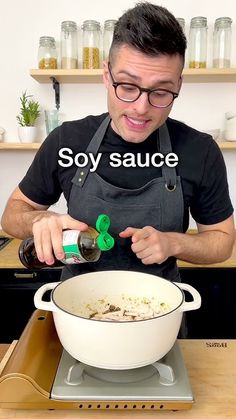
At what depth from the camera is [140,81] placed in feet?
3.26

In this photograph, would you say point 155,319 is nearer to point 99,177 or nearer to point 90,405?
point 90,405

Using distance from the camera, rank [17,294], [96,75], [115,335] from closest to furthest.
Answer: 1. [115,335]
2. [17,294]
3. [96,75]

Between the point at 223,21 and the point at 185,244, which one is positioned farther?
the point at 223,21

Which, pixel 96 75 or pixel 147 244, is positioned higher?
pixel 96 75

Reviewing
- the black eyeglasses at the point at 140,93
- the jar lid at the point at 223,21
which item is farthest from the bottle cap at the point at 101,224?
the jar lid at the point at 223,21

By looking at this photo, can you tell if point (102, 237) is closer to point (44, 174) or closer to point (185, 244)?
point (185, 244)

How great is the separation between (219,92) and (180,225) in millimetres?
1377

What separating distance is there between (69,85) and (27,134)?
→ 40 centimetres

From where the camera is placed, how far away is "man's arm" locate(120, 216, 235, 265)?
3.14ft

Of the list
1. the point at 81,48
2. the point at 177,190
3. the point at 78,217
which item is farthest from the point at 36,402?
the point at 81,48

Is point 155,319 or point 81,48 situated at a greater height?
point 81,48

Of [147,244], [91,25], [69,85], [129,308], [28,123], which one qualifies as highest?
[91,25]

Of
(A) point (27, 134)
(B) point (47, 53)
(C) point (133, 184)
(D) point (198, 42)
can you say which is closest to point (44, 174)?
→ (C) point (133, 184)

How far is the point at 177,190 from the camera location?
1197 millimetres
